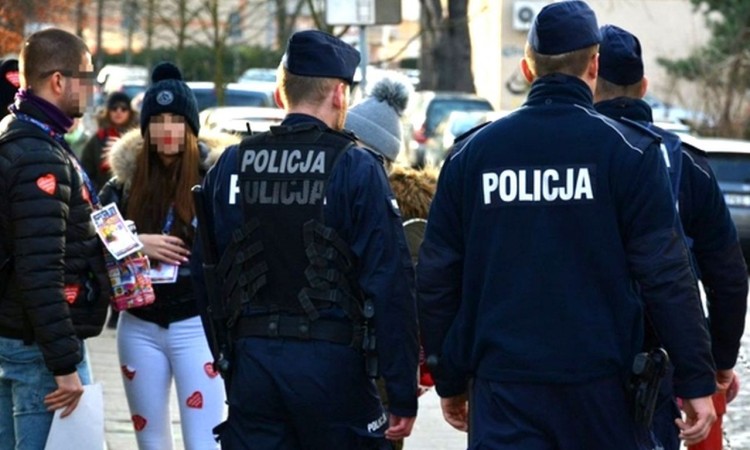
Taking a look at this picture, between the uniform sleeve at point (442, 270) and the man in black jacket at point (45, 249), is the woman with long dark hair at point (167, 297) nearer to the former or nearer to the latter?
the man in black jacket at point (45, 249)

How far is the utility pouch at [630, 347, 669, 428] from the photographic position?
4379 millimetres

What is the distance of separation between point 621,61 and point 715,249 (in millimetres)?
711

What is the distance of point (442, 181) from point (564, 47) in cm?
50

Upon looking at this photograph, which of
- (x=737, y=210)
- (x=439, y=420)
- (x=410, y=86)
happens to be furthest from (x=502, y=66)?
(x=410, y=86)

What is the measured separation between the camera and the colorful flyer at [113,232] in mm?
5492

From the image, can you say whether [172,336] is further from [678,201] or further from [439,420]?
[439,420]

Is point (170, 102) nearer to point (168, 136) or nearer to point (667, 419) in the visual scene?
point (168, 136)

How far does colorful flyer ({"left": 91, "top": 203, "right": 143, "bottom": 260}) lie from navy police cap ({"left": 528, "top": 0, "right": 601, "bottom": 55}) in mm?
1636

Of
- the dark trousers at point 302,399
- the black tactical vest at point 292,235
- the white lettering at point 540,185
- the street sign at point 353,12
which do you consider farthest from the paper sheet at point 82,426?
the street sign at point 353,12

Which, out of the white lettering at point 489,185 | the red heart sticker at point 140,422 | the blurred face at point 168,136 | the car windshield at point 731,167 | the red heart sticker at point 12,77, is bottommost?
the car windshield at point 731,167

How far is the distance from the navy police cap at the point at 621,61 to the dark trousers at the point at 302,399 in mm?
1417

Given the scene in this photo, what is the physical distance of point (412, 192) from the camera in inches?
235

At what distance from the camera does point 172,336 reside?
6.21m

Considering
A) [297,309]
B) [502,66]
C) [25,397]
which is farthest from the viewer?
[502,66]
